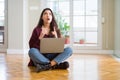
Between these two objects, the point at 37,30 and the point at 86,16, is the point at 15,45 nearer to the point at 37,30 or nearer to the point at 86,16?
the point at 86,16

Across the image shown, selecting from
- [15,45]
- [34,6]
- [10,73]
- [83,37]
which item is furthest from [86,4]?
[10,73]

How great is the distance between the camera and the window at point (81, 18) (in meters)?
6.38

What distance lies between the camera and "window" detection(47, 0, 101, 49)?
20.9 ft

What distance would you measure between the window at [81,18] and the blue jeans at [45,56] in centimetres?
251

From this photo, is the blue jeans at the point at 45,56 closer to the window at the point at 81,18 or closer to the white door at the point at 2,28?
the window at the point at 81,18

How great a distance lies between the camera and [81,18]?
6453 mm

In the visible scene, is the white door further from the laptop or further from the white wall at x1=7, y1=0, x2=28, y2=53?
the laptop

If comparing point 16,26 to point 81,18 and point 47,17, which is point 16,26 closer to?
point 81,18

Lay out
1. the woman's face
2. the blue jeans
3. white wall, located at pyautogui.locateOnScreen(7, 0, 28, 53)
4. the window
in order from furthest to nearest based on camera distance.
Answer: the window
white wall, located at pyautogui.locateOnScreen(7, 0, 28, 53)
the woman's face
the blue jeans

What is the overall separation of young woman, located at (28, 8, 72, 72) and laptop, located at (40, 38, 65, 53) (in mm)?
78

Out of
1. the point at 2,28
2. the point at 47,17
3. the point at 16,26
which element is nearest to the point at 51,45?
the point at 47,17

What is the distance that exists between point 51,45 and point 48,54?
24 cm

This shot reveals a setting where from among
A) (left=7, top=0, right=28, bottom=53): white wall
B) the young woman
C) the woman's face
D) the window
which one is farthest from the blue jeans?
the window

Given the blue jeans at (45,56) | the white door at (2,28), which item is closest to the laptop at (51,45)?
the blue jeans at (45,56)
